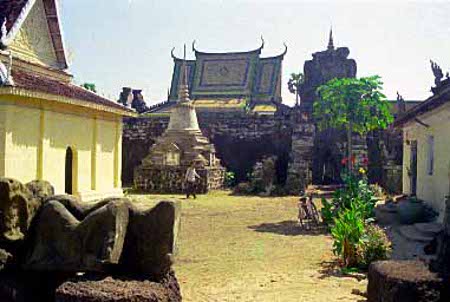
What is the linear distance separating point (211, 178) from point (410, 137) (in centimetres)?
1022

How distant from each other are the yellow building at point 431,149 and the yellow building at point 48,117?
8188mm

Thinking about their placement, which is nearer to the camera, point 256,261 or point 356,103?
point 256,261

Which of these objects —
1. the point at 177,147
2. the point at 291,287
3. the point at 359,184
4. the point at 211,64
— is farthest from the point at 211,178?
the point at 291,287

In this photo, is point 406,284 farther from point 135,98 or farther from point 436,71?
point 135,98

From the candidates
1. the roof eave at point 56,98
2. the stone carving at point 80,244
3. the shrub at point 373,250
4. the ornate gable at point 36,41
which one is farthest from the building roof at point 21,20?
the shrub at point 373,250

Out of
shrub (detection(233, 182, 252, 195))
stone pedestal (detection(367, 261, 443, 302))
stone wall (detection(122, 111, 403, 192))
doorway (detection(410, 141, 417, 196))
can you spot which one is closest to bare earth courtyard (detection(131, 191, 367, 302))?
stone pedestal (detection(367, 261, 443, 302))

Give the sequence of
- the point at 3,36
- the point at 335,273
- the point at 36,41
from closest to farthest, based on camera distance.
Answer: the point at 335,273
the point at 3,36
the point at 36,41

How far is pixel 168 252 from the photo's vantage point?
15.7ft

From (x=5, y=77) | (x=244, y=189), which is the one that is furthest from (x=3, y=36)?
(x=244, y=189)

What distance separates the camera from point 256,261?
8.27m

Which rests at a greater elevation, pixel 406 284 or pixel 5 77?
pixel 5 77

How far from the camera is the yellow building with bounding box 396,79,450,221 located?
10.9m

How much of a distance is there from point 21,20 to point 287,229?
8.48m

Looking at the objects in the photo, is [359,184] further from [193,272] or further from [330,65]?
[330,65]
